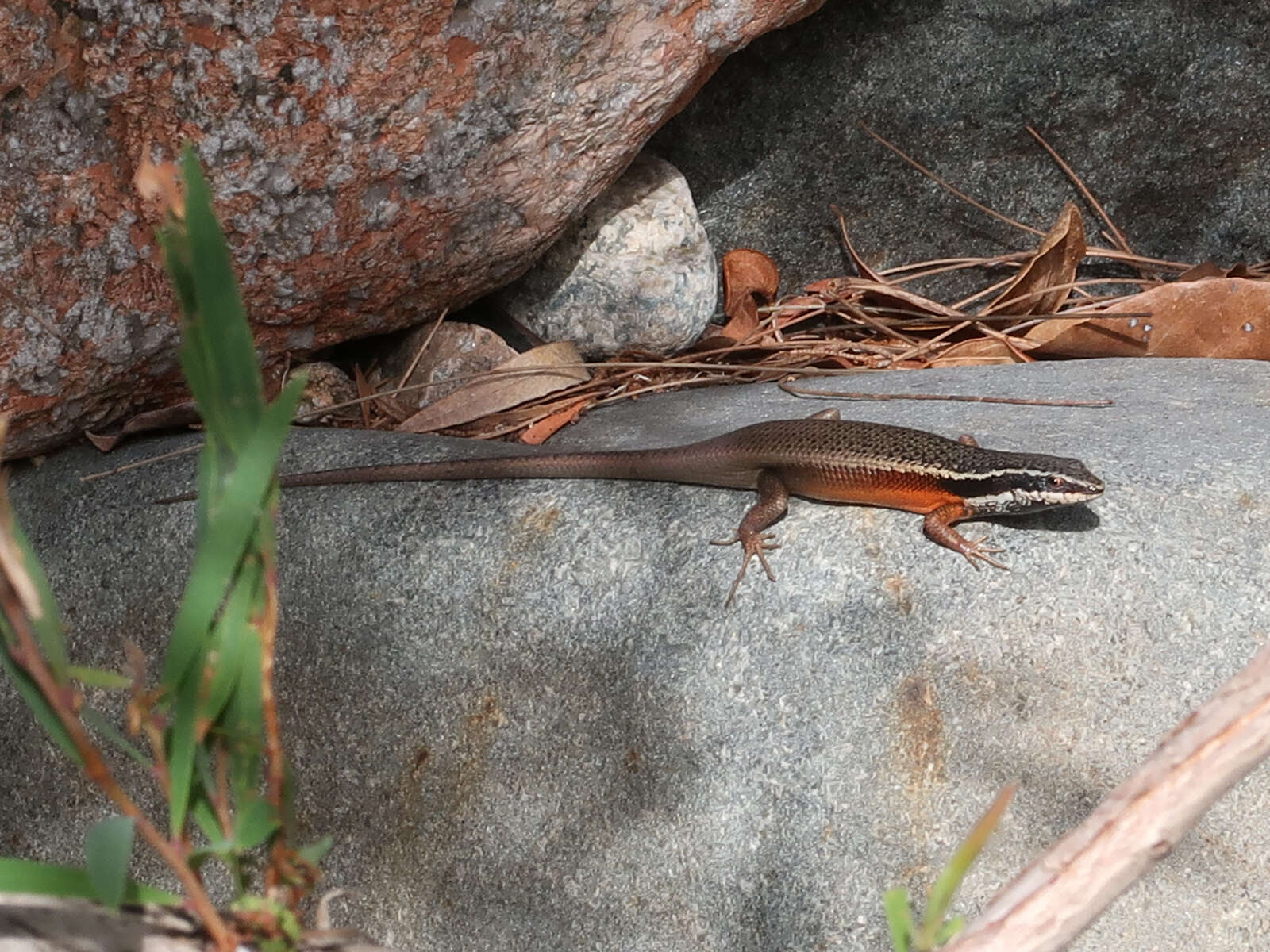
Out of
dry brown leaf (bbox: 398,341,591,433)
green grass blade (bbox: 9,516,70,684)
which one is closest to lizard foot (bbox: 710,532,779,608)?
dry brown leaf (bbox: 398,341,591,433)

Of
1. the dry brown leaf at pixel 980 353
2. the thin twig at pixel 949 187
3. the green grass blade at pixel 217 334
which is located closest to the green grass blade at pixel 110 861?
the green grass blade at pixel 217 334

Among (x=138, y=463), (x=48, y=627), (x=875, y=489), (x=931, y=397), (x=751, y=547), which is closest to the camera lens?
(x=48, y=627)

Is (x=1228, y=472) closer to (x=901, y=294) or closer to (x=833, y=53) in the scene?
(x=901, y=294)

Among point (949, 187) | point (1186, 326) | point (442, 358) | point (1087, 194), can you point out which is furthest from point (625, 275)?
point (1186, 326)

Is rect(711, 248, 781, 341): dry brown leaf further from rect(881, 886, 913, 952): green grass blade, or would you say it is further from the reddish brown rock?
rect(881, 886, 913, 952): green grass blade

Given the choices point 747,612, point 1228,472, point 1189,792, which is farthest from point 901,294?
point 1189,792

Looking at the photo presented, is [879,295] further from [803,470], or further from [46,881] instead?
[46,881]
